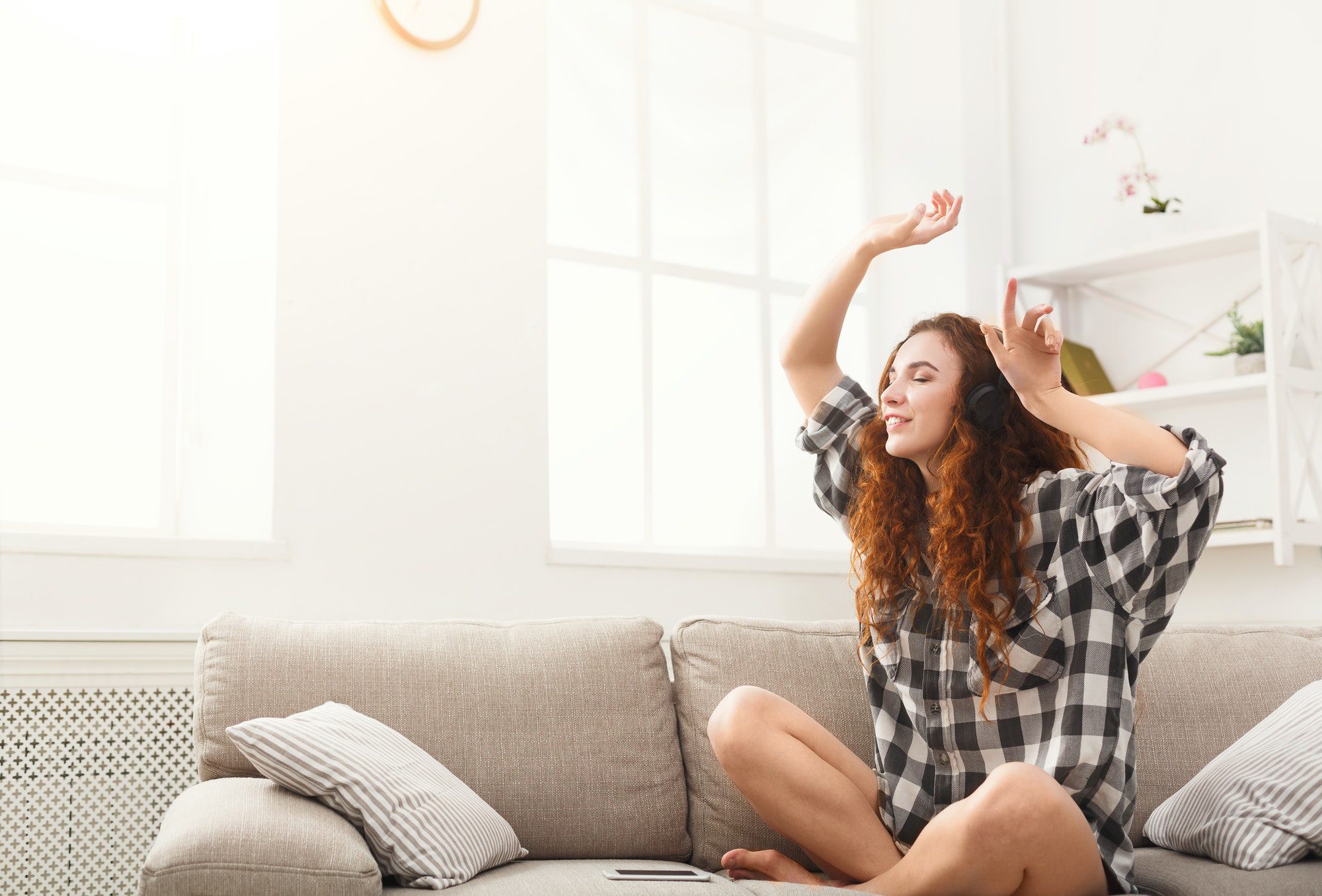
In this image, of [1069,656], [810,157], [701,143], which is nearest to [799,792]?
[1069,656]

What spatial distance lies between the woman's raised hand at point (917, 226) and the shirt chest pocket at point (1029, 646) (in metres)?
0.53

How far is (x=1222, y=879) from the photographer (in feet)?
5.96

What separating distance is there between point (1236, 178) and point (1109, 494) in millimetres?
2093

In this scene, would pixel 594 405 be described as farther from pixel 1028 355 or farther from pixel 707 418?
pixel 1028 355

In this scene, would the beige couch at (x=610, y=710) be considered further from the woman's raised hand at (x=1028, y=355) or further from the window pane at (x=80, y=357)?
the window pane at (x=80, y=357)

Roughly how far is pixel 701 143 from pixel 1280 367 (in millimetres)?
1680

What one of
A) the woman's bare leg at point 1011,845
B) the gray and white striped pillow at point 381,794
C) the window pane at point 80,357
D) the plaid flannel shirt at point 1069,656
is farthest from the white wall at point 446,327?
the woman's bare leg at point 1011,845

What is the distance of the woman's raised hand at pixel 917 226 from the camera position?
5.90 feet

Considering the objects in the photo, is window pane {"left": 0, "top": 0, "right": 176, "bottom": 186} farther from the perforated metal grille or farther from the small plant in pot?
the small plant in pot

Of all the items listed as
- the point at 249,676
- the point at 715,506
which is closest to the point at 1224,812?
the point at 249,676

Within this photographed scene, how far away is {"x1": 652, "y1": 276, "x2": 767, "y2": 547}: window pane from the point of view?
356 cm

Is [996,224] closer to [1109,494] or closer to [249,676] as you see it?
[1109,494]

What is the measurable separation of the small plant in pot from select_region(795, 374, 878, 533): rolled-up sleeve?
1646 mm

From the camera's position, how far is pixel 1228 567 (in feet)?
11.1
